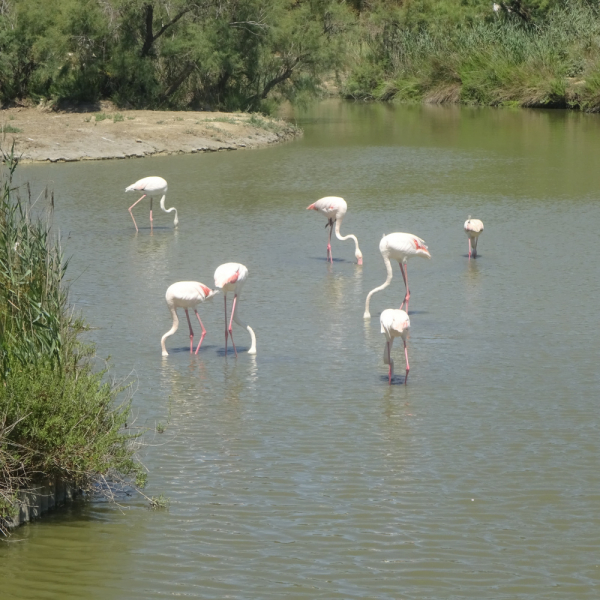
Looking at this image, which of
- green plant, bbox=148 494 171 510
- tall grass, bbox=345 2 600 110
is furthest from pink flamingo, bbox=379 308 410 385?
tall grass, bbox=345 2 600 110

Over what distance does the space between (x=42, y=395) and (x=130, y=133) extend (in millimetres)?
20232

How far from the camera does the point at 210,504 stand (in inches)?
265

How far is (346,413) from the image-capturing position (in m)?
8.48

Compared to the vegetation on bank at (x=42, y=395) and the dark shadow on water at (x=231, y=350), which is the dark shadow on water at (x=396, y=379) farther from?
Result: the vegetation on bank at (x=42, y=395)

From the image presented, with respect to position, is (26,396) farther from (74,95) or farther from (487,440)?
(74,95)

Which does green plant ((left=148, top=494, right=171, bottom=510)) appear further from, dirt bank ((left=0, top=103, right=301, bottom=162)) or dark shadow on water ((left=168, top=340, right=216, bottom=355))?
dirt bank ((left=0, top=103, right=301, bottom=162))

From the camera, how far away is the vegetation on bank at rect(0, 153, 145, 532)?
598 cm

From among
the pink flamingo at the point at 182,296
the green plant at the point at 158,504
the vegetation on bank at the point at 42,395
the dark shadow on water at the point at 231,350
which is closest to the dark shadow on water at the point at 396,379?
the dark shadow on water at the point at 231,350

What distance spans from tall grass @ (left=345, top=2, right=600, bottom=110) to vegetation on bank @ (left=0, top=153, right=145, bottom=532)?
109 ft

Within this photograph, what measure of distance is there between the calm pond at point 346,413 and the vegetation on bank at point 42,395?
1.19 feet

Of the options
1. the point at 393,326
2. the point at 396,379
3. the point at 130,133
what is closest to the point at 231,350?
the point at 396,379

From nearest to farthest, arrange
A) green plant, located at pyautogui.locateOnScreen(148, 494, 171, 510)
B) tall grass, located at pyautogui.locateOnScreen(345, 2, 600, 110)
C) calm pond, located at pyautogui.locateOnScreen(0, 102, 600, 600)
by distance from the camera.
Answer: calm pond, located at pyautogui.locateOnScreen(0, 102, 600, 600) < green plant, located at pyautogui.locateOnScreen(148, 494, 171, 510) < tall grass, located at pyautogui.locateOnScreen(345, 2, 600, 110)

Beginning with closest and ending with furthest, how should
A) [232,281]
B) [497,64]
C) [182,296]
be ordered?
[182,296] → [232,281] → [497,64]

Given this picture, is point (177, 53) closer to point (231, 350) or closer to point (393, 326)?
point (231, 350)
